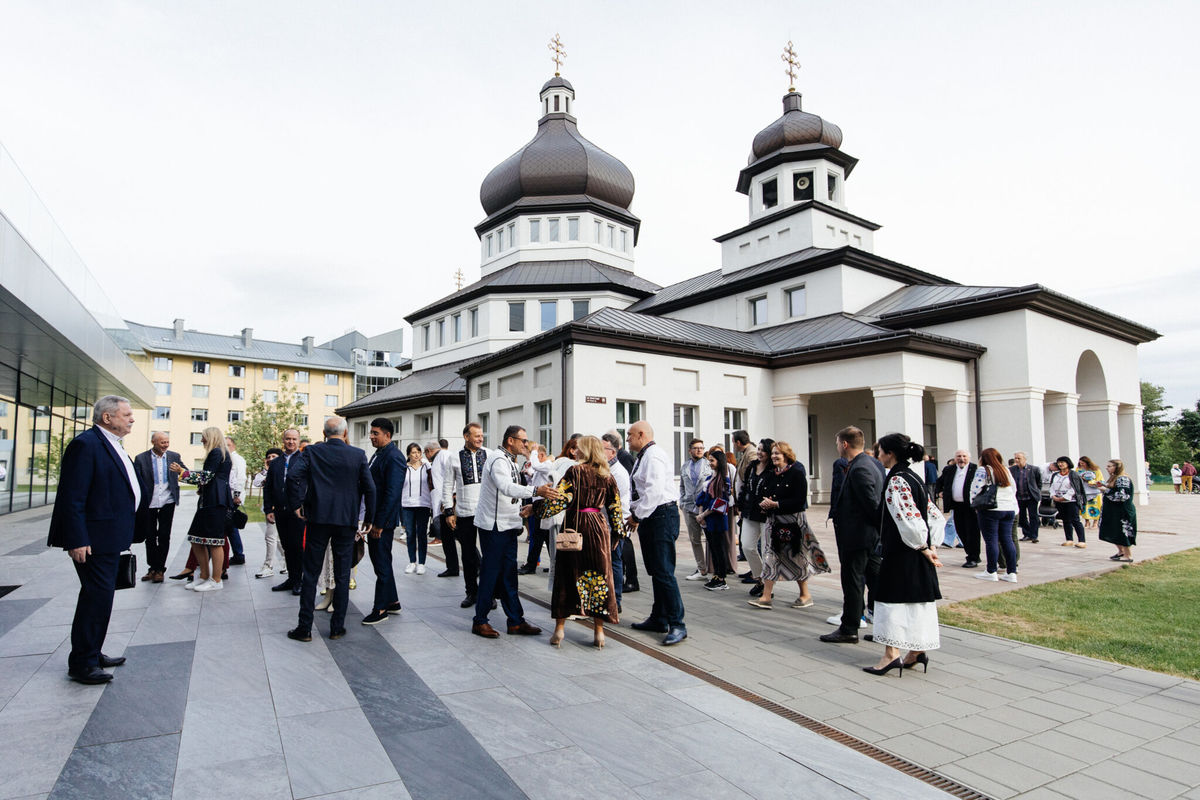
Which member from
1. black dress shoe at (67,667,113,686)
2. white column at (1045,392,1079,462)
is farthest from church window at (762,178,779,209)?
black dress shoe at (67,667,113,686)

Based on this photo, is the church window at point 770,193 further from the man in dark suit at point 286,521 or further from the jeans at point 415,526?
the man in dark suit at point 286,521

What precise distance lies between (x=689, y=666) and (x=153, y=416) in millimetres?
67512

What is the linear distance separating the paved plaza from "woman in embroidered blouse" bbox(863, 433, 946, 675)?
28 centimetres

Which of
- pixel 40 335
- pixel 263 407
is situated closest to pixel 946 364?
pixel 40 335

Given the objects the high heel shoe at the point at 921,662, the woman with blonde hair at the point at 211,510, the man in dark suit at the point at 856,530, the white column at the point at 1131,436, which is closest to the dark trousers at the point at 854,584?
the man in dark suit at the point at 856,530

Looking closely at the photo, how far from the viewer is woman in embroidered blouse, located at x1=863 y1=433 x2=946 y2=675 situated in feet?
17.1

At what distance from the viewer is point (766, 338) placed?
88.6 feet

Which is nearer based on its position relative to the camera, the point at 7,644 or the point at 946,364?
the point at 7,644

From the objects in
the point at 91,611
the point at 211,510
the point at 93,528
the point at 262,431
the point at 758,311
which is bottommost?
the point at 91,611

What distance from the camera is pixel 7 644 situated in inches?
229

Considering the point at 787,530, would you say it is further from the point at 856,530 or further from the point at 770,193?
the point at 770,193

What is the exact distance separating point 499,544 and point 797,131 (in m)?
31.5

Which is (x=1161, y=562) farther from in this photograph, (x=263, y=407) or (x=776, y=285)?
(x=263, y=407)

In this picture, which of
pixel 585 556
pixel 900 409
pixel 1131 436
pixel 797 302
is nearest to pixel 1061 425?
pixel 900 409
